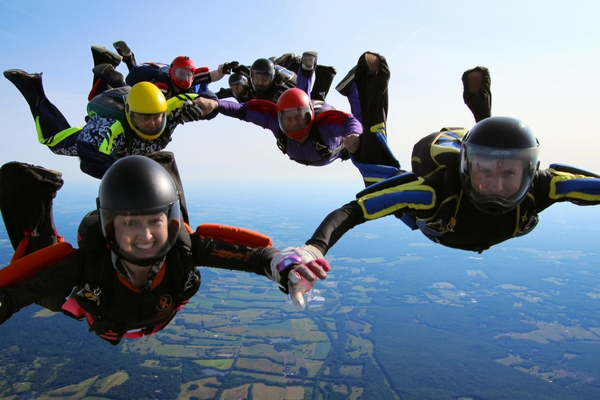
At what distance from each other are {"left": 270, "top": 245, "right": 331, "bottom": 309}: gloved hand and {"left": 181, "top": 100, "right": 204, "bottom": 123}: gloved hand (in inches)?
147

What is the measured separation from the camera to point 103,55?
25.2 feet

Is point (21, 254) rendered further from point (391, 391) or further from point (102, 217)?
point (391, 391)

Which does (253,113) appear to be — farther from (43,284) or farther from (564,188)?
(43,284)

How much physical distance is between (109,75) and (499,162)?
621cm

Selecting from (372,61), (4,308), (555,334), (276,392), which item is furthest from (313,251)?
(555,334)

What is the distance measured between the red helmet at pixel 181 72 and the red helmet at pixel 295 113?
2.35 metres

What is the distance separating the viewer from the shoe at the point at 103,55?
7.65 meters

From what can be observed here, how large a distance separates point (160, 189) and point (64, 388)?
40480 mm

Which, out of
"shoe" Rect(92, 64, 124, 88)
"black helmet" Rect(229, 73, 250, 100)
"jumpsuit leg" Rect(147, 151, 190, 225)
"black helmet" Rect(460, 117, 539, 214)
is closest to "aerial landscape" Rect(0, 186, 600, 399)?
"black helmet" Rect(229, 73, 250, 100)

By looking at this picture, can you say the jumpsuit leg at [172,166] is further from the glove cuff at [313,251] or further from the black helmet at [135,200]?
the glove cuff at [313,251]

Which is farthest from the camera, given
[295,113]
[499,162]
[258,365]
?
[258,365]

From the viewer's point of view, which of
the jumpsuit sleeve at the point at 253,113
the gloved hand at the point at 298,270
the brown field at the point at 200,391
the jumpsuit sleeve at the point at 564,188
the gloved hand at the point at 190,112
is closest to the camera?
the gloved hand at the point at 298,270

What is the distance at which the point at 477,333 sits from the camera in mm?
54750

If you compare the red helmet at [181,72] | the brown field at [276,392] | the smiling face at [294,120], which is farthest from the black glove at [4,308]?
the brown field at [276,392]
